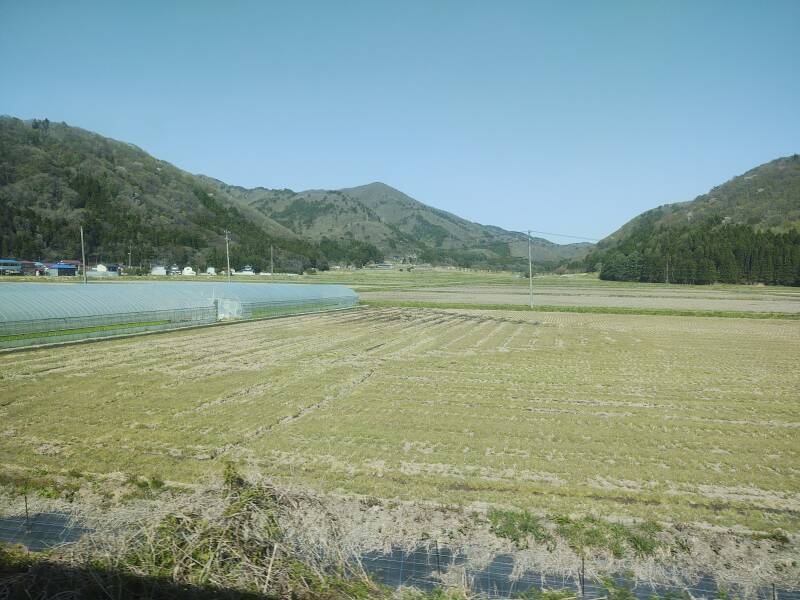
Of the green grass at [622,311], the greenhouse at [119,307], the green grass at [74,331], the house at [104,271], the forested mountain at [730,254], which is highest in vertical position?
the forested mountain at [730,254]

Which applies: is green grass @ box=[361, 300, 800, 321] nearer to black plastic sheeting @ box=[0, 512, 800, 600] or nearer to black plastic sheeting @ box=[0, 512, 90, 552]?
black plastic sheeting @ box=[0, 512, 800, 600]

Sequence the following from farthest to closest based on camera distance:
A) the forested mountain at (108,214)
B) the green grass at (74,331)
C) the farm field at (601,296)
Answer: the forested mountain at (108,214)
the farm field at (601,296)
the green grass at (74,331)

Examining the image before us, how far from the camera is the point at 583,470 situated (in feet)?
34.8

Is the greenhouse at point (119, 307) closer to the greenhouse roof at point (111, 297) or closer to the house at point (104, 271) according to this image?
the greenhouse roof at point (111, 297)

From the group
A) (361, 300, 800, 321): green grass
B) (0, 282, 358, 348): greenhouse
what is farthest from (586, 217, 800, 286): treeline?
(0, 282, 358, 348): greenhouse

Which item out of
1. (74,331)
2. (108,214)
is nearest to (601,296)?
(74,331)

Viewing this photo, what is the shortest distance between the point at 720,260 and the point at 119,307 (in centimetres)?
11827

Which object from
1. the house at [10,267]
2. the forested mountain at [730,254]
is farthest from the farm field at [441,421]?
the forested mountain at [730,254]

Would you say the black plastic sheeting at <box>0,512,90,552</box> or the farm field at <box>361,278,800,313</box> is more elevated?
the farm field at <box>361,278,800,313</box>

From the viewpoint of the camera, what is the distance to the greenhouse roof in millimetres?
26031

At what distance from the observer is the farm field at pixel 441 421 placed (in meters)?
9.82

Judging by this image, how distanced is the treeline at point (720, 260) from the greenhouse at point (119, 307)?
10019cm

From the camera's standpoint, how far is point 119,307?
31016 millimetres

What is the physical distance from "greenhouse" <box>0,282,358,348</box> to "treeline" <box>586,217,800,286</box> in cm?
10019
